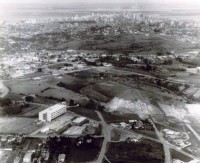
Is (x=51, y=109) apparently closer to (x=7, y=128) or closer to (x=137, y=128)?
(x=7, y=128)

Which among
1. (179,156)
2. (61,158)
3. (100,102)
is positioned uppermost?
(61,158)

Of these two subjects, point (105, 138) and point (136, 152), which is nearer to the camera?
point (136, 152)

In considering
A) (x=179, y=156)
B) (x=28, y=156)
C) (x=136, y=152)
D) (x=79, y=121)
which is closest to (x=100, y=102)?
(x=79, y=121)

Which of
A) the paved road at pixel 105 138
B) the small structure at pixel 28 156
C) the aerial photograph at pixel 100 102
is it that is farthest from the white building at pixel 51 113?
the small structure at pixel 28 156

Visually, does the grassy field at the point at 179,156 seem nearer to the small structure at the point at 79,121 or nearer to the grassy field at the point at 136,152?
the grassy field at the point at 136,152

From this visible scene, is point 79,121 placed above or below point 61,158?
below

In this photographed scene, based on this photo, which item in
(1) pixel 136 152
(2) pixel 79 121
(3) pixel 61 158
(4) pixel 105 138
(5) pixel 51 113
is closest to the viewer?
(3) pixel 61 158

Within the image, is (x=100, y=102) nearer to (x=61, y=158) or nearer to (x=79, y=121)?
(x=79, y=121)

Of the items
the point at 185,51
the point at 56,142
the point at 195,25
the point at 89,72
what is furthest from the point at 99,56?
the point at 195,25

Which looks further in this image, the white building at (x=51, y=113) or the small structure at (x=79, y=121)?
the white building at (x=51, y=113)
